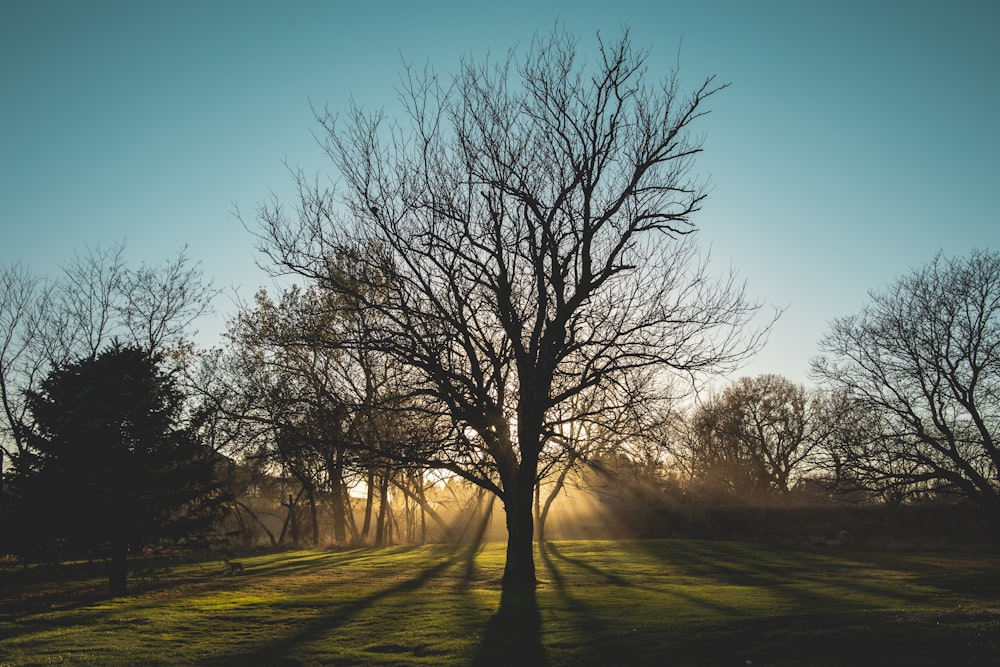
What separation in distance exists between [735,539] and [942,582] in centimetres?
2229

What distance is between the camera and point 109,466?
52.5ft

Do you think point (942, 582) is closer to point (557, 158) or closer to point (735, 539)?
point (557, 158)

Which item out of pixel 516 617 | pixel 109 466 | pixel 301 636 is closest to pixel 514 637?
pixel 516 617

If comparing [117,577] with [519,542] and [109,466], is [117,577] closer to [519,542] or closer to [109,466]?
[109,466]

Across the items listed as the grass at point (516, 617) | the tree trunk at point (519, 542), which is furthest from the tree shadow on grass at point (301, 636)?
the tree trunk at point (519, 542)

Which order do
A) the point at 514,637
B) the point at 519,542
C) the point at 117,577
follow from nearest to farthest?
the point at 514,637, the point at 519,542, the point at 117,577

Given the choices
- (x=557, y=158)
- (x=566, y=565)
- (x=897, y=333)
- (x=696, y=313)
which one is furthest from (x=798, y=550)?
(x=557, y=158)

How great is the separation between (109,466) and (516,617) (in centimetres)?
1103

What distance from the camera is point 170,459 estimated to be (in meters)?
16.8

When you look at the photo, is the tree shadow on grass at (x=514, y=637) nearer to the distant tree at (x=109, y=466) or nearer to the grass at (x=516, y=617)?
the grass at (x=516, y=617)

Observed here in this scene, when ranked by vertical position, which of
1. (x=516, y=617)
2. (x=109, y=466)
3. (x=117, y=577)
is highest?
(x=109, y=466)

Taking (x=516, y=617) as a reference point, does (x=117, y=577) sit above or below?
above

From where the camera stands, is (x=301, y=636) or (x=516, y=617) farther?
(x=516, y=617)

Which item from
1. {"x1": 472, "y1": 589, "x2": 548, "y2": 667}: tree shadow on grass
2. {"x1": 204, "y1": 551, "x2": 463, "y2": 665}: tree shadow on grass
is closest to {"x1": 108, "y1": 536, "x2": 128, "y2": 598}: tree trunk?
{"x1": 204, "y1": 551, "x2": 463, "y2": 665}: tree shadow on grass
